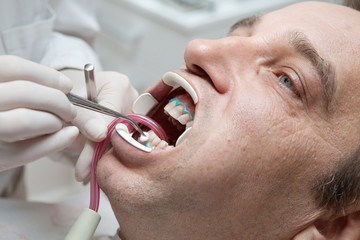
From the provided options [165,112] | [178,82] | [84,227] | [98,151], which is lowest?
[84,227]

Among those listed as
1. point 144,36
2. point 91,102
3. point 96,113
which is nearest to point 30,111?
point 91,102

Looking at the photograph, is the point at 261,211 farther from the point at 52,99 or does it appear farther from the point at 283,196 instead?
the point at 52,99

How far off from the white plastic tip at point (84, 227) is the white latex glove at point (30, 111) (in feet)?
0.66

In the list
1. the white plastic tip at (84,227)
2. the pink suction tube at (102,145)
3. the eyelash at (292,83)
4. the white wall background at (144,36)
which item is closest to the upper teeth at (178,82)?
the pink suction tube at (102,145)

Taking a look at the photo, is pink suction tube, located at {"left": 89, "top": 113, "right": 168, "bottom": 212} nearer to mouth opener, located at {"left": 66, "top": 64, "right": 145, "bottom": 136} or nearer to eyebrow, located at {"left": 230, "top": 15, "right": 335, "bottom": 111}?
mouth opener, located at {"left": 66, "top": 64, "right": 145, "bottom": 136}

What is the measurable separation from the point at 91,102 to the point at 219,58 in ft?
1.19

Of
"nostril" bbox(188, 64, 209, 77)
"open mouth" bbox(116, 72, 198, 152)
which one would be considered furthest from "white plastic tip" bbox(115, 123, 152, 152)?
"nostril" bbox(188, 64, 209, 77)

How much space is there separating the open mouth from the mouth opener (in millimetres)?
31

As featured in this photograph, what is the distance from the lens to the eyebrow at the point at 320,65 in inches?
38.2

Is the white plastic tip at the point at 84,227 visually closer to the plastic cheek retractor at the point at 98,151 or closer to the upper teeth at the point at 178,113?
the plastic cheek retractor at the point at 98,151

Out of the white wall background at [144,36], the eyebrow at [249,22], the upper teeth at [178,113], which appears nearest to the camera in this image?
the upper teeth at [178,113]

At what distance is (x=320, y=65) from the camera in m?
0.97

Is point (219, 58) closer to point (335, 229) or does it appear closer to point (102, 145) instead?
point (102, 145)

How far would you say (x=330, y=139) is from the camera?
1005 mm
